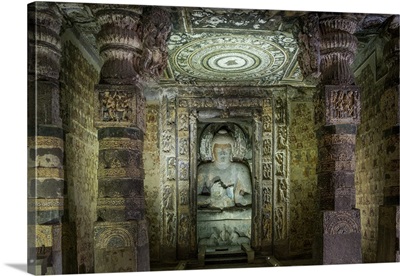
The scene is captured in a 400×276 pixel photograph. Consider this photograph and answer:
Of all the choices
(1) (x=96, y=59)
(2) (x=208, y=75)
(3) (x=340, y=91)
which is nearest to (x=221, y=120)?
(2) (x=208, y=75)

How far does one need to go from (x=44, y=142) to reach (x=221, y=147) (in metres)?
5.55

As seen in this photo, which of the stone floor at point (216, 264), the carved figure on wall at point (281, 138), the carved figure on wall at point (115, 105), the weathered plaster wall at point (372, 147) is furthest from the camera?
the carved figure on wall at point (281, 138)

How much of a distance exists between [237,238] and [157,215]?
191 cm

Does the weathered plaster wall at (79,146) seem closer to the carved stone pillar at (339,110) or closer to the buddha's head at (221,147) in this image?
the carved stone pillar at (339,110)

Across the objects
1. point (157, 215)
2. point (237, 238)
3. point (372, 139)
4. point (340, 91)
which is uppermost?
point (340, 91)

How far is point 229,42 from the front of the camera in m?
6.13

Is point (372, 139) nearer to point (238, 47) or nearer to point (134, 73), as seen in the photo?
point (238, 47)

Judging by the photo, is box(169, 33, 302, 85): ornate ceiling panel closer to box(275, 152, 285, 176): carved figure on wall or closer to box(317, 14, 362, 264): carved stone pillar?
box(317, 14, 362, 264): carved stone pillar

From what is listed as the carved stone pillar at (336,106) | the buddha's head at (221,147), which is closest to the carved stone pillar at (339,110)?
the carved stone pillar at (336,106)

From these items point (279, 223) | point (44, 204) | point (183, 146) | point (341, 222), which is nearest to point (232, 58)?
point (183, 146)

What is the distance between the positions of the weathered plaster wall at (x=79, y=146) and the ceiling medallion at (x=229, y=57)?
151cm

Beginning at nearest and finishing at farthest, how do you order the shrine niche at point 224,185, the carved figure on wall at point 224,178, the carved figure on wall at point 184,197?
the carved figure on wall at point 184,197, the shrine niche at point 224,185, the carved figure on wall at point 224,178

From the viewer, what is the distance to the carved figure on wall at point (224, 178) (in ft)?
30.7

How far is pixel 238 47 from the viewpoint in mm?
6355
